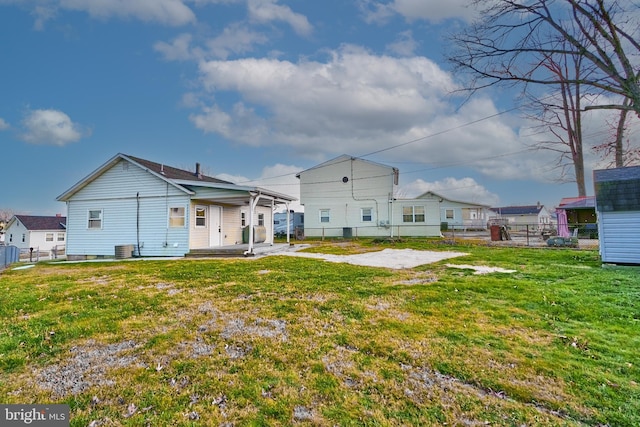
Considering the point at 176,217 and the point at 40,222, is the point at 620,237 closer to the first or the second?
the point at 176,217

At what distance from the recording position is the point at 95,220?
1524 centimetres

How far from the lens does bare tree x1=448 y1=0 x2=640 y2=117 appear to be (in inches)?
225

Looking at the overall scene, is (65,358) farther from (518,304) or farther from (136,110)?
(136,110)

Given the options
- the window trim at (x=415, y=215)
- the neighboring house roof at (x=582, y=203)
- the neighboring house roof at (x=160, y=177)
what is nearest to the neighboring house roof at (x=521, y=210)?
the neighboring house roof at (x=582, y=203)

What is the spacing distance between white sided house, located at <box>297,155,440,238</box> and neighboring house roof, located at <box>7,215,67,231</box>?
3434 cm

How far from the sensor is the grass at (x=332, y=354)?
244 centimetres

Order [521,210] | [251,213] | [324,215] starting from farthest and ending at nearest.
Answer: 1. [521,210]
2. [324,215]
3. [251,213]

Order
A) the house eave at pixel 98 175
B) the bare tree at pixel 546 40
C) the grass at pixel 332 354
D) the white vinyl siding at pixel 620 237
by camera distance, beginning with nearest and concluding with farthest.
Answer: the grass at pixel 332 354
the bare tree at pixel 546 40
the white vinyl siding at pixel 620 237
the house eave at pixel 98 175

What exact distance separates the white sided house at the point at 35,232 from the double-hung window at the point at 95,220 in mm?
30591

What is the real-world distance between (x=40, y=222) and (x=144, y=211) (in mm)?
39589

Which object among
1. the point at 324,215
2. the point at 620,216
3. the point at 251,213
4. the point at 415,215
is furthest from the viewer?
the point at 324,215

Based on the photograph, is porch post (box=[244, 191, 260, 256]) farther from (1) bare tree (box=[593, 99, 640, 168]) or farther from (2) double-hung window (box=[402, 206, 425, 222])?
(1) bare tree (box=[593, 99, 640, 168])

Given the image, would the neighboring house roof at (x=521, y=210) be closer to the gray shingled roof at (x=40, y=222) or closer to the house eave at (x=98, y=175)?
the house eave at (x=98, y=175)

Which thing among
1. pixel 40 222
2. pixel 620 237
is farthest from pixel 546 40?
pixel 40 222
